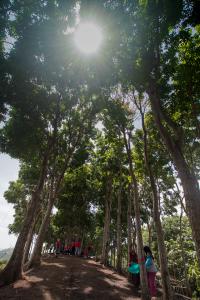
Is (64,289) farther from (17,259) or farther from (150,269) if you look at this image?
(150,269)

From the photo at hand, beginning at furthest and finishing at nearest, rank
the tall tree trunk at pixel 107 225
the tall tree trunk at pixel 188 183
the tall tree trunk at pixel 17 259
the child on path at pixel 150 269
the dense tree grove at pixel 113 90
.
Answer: the tall tree trunk at pixel 107 225 < the tall tree trunk at pixel 17 259 < the child on path at pixel 150 269 < the dense tree grove at pixel 113 90 < the tall tree trunk at pixel 188 183

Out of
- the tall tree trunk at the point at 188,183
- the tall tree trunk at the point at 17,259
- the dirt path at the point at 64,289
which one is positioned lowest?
the dirt path at the point at 64,289

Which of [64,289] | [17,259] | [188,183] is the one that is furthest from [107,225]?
[188,183]

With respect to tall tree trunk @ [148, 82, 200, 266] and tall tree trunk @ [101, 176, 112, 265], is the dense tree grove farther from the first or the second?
tall tree trunk @ [101, 176, 112, 265]

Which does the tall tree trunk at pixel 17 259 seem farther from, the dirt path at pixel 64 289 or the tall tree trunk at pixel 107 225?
the tall tree trunk at pixel 107 225

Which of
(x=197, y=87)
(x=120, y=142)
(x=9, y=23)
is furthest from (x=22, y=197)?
(x=197, y=87)

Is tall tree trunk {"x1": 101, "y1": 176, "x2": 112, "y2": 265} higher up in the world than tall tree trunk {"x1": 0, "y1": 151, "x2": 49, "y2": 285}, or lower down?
higher up

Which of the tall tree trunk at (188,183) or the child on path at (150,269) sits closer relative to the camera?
the tall tree trunk at (188,183)

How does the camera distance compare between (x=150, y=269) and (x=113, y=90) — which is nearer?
(x=150, y=269)

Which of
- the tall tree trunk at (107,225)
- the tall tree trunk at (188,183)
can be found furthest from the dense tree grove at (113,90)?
the tall tree trunk at (107,225)

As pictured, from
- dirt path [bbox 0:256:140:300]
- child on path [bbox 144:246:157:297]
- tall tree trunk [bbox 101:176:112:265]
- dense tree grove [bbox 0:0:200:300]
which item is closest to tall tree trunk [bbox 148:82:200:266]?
dense tree grove [bbox 0:0:200:300]

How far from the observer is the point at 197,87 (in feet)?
28.9

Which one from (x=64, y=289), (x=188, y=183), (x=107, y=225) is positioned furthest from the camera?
(x=107, y=225)

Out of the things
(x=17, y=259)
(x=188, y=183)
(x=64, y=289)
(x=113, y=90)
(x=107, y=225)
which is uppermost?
(x=113, y=90)
